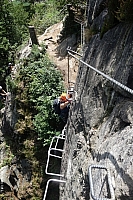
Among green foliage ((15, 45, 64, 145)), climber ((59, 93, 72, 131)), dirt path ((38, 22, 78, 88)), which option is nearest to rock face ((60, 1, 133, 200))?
climber ((59, 93, 72, 131))

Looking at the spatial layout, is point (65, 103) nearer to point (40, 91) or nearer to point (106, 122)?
point (40, 91)

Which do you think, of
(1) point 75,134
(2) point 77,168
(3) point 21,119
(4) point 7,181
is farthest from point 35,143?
(2) point 77,168

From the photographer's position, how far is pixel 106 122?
4.50 meters

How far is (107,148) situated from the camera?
3.89m

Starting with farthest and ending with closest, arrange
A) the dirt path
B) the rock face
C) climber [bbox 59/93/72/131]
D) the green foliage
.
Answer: the dirt path → the green foliage → climber [bbox 59/93/72/131] → the rock face

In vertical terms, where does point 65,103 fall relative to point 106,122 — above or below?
above

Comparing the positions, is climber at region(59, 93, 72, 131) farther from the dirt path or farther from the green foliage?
the dirt path

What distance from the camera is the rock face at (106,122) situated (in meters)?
3.36

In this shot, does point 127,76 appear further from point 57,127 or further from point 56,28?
point 56,28

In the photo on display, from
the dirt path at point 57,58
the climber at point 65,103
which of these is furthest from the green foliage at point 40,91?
the climber at point 65,103

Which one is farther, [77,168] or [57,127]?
[57,127]

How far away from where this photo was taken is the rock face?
3.36 metres

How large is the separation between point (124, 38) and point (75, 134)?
2.40 m

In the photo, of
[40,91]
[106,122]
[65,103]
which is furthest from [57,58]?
[106,122]
